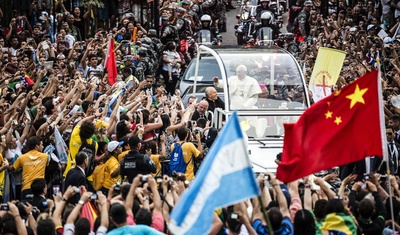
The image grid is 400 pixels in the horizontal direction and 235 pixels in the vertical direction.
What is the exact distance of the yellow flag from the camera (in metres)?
21.0

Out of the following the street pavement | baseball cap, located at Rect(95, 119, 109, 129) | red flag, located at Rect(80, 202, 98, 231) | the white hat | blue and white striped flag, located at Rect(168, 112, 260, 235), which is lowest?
the street pavement

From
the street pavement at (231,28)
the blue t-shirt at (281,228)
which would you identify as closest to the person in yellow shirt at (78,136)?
the blue t-shirt at (281,228)

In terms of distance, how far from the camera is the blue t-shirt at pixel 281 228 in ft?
43.2

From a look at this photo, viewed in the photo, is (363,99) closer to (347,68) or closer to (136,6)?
(347,68)

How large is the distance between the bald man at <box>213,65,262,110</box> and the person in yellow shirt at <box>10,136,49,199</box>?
160 inches

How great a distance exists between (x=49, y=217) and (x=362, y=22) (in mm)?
20003

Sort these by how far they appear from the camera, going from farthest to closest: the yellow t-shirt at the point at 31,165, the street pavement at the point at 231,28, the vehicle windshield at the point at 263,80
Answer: the street pavement at the point at 231,28
the vehicle windshield at the point at 263,80
the yellow t-shirt at the point at 31,165

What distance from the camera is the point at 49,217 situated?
13414 mm

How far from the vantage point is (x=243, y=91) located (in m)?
21.1

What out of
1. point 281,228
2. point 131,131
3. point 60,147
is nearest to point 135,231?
point 281,228

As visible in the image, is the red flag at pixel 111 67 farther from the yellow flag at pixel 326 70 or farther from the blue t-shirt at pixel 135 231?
the blue t-shirt at pixel 135 231

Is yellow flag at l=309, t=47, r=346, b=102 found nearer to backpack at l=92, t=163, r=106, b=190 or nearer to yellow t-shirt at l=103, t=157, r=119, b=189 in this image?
yellow t-shirt at l=103, t=157, r=119, b=189

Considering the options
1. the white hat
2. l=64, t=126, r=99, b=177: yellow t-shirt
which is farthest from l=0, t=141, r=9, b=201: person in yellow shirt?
the white hat

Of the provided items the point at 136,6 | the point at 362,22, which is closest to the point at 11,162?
the point at 362,22
